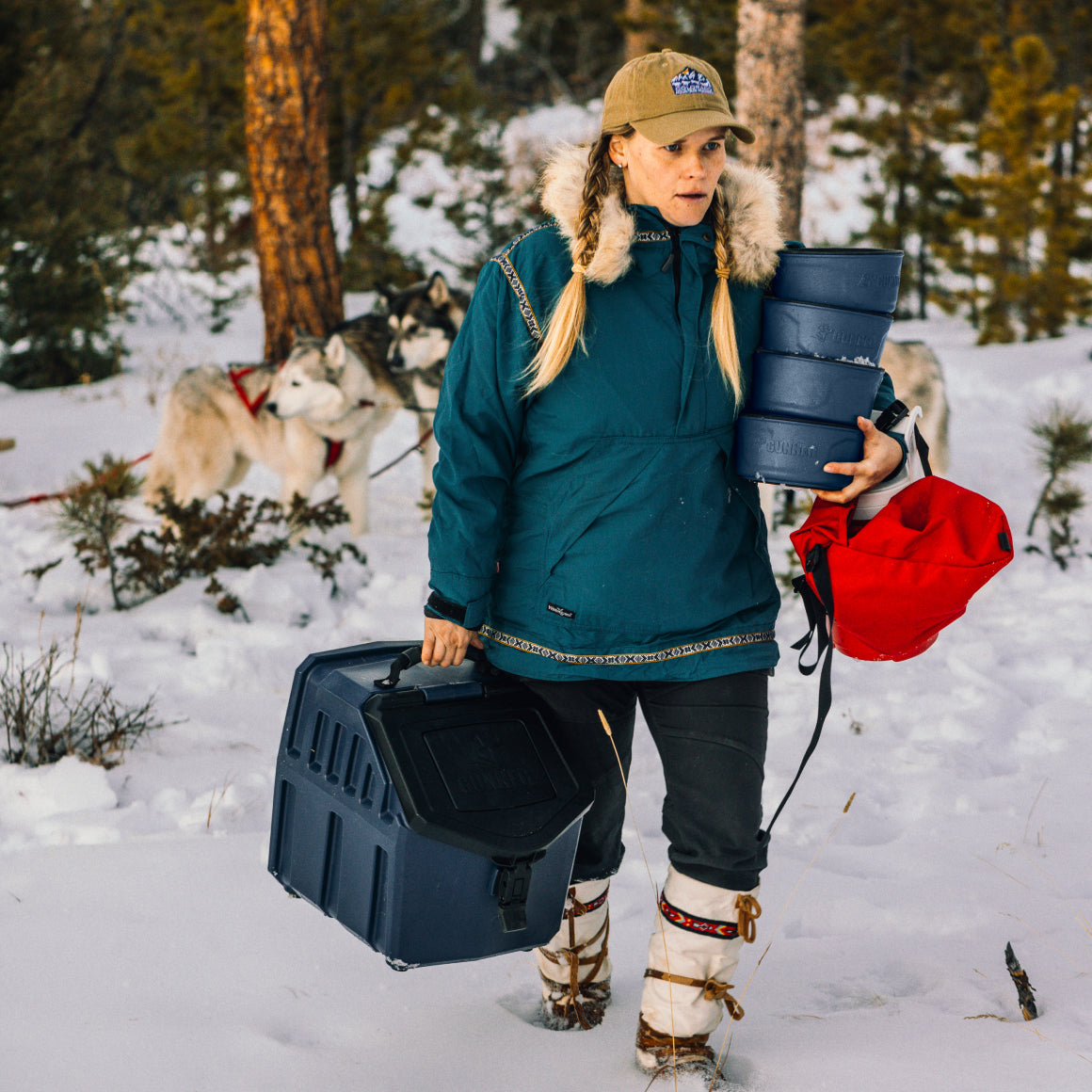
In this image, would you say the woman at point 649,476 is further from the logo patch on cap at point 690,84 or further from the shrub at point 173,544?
the shrub at point 173,544

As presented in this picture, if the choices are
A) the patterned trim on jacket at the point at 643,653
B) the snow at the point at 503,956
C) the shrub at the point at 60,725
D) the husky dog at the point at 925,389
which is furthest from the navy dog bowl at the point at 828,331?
the husky dog at the point at 925,389

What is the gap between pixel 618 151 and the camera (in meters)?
2.14

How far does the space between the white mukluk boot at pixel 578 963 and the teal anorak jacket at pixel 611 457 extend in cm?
55

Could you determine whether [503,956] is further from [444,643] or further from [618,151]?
[618,151]

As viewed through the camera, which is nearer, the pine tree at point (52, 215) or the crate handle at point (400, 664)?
the crate handle at point (400, 664)

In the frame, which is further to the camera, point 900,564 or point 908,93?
point 908,93

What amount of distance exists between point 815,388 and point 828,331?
0.11 meters

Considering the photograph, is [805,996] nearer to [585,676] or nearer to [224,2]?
[585,676]

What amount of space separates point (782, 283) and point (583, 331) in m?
0.41

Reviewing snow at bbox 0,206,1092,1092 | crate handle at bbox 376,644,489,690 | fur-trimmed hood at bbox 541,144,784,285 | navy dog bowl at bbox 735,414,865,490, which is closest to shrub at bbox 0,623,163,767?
snow at bbox 0,206,1092,1092

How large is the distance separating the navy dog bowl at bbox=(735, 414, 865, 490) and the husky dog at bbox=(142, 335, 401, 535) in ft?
13.7

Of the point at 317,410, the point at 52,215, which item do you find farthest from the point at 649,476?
the point at 52,215

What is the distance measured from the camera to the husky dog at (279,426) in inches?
236

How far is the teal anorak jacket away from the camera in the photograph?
2061 mm
